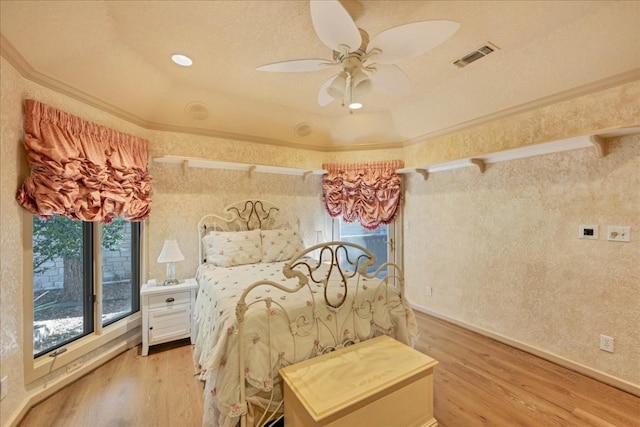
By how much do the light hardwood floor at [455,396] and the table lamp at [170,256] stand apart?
739 millimetres

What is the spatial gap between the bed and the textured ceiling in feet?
5.56

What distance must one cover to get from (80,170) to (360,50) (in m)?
2.35

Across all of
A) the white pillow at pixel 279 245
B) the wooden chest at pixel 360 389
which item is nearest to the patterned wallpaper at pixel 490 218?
the white pillow at pixel 279 245

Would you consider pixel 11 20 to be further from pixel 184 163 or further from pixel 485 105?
pixel 485 105

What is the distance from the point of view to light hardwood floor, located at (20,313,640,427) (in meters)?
1.79

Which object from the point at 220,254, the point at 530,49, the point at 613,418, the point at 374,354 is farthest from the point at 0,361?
the point at 530,49

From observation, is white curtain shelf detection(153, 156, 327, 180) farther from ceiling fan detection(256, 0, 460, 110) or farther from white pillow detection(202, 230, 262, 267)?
ceiling fan detection(256, 0, 460, 110)

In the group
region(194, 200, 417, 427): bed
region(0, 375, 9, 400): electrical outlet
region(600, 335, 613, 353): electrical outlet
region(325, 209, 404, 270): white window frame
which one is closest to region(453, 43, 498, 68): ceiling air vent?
region(194, 200, 417, 427): bed

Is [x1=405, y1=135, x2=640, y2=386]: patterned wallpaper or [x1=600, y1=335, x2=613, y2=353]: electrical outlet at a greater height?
[x1=405, y1=135, x2=640, y2=386]: patterned wallpaper

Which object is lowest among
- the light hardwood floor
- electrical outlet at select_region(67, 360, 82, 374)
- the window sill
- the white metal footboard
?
the light hardwood floor

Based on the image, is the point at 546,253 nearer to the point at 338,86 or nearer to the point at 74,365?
the point at 338,86

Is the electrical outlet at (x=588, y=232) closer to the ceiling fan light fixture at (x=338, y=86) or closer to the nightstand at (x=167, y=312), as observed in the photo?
the ceiling fan light fixture at (x=338, y=86)

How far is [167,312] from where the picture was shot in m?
2.69

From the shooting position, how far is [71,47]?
6.19ft
